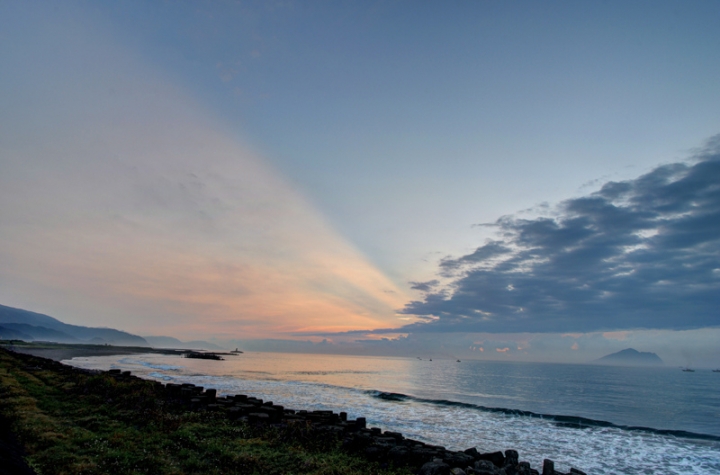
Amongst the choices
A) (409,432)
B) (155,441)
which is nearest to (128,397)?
(155,441)

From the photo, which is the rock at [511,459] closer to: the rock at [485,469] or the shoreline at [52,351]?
the rock at [485,469]

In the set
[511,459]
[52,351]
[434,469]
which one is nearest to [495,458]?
[511,459]

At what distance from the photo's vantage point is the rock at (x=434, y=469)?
522 inches

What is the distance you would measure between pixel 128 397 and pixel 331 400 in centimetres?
2346

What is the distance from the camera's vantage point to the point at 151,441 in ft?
46.5

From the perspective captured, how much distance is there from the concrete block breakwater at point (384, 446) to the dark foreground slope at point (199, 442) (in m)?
0.05

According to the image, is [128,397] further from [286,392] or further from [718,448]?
[718,448]

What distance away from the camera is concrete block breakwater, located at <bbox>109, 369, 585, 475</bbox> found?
586 inches

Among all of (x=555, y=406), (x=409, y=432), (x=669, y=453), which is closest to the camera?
(x=669, y=453)

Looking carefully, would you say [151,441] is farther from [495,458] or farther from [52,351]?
[52,351]

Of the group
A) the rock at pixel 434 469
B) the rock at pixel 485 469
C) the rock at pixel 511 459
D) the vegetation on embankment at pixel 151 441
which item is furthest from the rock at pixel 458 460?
the vegetation on embankment at pixel 151 441

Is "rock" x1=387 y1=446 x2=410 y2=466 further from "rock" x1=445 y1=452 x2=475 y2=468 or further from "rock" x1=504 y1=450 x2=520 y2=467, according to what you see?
"rock" x1=504 y1=450 x2=520 y2=467

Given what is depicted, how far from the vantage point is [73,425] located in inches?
627

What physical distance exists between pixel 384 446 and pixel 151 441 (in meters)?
9.34
